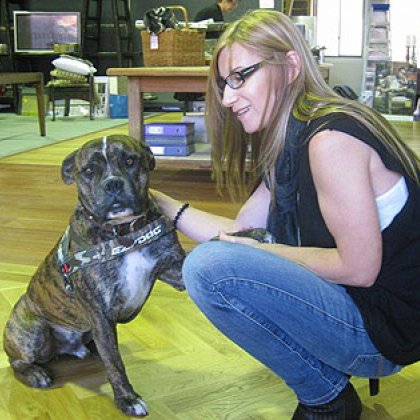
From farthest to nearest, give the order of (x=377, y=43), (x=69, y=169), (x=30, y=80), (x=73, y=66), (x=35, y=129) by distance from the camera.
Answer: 1. (x=377, y=43)
2. (x=73, y=66)
3. (x=35, y=129)
4. (x=30, y=80)
5. (x=69, y=169)

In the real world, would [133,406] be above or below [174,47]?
below

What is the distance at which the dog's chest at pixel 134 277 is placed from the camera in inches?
59.6

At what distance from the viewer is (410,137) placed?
5.98 m

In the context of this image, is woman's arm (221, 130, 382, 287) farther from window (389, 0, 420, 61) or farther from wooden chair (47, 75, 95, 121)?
window (389, 0, 420, 61)

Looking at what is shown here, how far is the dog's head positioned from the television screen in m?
7.55

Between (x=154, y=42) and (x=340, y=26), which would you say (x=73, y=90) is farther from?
(x=340, y=26)

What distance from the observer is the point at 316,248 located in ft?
4.27

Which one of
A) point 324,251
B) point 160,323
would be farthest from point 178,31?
point 324,251

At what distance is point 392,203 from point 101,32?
8296 millimetres

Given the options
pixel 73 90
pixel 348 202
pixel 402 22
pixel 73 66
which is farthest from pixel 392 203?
pixel 402 22

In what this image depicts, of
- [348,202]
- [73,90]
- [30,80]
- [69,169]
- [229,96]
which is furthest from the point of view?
[73,90]

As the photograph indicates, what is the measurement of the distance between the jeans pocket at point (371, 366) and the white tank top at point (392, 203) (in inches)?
10.1

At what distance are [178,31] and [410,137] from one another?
9.81ft

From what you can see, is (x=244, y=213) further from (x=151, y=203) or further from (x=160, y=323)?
(x=160, y=323)
